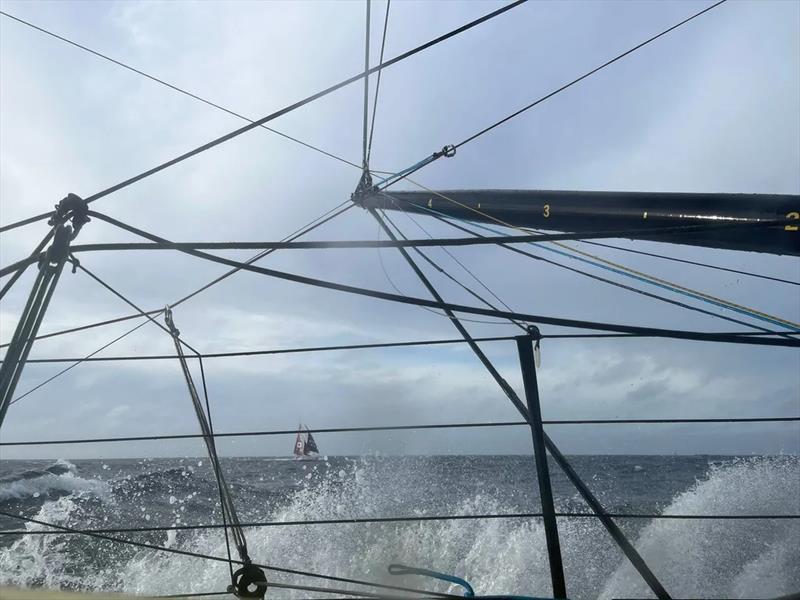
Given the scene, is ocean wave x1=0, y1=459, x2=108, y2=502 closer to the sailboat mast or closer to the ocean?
the ocean

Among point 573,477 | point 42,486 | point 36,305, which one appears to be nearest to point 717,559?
point 573,477

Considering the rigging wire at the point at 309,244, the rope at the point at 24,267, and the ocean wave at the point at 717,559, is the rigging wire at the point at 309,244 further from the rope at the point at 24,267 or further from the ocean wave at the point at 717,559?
the ocean wave at the point at 717,559

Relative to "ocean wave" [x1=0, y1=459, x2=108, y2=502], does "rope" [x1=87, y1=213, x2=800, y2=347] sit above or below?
below

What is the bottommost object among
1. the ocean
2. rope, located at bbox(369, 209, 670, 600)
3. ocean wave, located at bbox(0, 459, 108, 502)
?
rope, located at bbox(369, 209, 670, 600)

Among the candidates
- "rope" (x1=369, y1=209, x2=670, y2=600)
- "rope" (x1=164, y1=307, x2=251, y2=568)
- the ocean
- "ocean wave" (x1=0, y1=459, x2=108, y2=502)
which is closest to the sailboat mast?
"rope" (x1=369, y1=209, x2=670, y2=600)

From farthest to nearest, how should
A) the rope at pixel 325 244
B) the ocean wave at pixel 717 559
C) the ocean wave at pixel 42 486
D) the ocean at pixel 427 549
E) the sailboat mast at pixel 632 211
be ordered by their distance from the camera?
the ocean wave at pixel 42 486 < the ocean wave at pixel 717 559 < the ocean at pixel 427 549 < the sailboat mast at pixel 632 211 < the rope at pixel 325 244

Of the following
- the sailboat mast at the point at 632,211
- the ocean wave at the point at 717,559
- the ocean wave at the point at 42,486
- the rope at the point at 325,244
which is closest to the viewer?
the rope at the point at 325,244

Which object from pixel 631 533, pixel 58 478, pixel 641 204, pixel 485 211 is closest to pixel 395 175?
pixel 485 211

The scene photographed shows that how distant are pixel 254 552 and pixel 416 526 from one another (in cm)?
359

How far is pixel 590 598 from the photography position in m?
11.2

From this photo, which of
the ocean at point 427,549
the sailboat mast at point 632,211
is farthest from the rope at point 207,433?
the ocean at point 427,549

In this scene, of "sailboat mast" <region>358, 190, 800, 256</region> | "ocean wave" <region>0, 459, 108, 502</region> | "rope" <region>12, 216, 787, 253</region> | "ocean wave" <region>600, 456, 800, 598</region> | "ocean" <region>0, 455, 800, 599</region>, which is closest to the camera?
"rope" <region>12, 216, 787, 253</region>

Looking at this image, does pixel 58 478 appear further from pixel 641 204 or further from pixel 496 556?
pixel 641 204

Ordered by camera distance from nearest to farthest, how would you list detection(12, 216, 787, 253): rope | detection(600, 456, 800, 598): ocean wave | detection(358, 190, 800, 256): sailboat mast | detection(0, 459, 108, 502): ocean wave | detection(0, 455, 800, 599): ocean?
detection(12, 216, 787, 253): rope, detection(358, 190, 800, 256): sailboat mast, detection(0, 455, 800, 599): ocean, detection(600, 456, 800, 598): ocean wave, detection(0, 459, 108, 502): ocean wave
